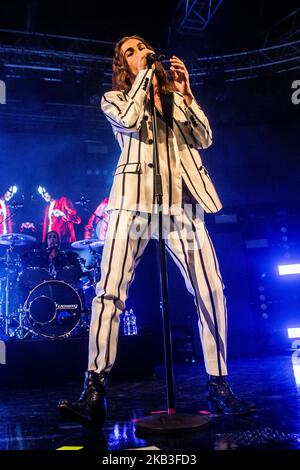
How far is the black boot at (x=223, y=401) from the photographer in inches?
78.8

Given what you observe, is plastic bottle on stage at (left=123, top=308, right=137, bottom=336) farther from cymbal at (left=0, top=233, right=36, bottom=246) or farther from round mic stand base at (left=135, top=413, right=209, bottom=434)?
round mic stand base at (left=135, top=413, right=209, bottom=434)

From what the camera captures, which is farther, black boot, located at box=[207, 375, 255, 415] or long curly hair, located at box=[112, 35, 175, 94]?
long curly hair, located at box=[112, 35, 175, 94]

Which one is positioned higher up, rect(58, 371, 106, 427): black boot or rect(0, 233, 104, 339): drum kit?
rect(0, 233, 104, 339): drum kit

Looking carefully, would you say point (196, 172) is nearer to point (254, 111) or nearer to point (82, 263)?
point (82, 263)

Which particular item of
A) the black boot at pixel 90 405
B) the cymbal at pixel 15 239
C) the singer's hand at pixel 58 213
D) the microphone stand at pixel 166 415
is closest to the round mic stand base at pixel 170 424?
the microphone stand at pixel 166 415

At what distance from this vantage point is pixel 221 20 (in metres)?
6.84

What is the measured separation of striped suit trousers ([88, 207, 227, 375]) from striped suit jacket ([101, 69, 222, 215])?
10 centimetres

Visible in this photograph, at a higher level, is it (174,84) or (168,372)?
(174,84)

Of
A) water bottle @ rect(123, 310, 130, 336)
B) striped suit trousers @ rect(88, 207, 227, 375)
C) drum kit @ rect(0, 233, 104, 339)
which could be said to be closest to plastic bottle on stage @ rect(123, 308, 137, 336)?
water bottle @ rect(123, 310, 130, 336)

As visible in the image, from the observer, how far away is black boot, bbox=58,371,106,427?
185 centimetres

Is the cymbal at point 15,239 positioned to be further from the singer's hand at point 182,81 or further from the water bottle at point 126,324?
the singer's hand at point 182,81

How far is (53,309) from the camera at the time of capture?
19.0 ft

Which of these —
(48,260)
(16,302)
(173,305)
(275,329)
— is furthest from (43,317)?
(275,329)

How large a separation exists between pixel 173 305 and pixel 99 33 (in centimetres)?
481
